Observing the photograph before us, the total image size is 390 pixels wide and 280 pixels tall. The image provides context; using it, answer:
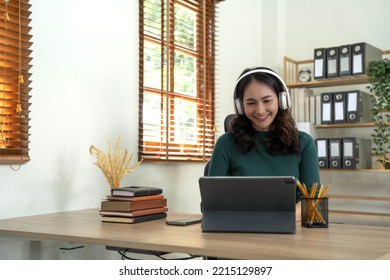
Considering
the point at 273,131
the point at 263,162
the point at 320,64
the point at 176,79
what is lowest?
the point at 263,162

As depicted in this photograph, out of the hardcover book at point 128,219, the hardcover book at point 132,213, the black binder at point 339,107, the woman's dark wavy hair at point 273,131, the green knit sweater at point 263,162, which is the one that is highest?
the black binder at point 339,107

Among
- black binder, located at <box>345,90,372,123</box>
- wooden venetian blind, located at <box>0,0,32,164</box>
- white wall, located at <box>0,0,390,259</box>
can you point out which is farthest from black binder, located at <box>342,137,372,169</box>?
wooden venetian blind, located at <box>0,0,32,164</box>

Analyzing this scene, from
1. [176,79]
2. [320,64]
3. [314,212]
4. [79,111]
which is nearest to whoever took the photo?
[314,212]

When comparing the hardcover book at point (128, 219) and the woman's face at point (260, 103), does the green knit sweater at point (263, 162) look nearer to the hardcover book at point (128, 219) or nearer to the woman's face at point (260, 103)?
the woman's face at point (260, 103)

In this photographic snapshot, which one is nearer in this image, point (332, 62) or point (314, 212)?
point (314, 212)

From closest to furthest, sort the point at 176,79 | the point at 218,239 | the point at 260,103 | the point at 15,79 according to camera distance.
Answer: the point at 218,239 → the point at 260,103 → the point at 15,79 → the point at 176,79

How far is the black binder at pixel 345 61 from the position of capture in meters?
3.88

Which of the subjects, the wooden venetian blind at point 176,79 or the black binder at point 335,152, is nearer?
the wooden venetian blind at point 176,79

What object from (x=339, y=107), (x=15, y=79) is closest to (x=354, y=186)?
(x=339, y=107)

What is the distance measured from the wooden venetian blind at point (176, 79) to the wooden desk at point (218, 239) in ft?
4.01

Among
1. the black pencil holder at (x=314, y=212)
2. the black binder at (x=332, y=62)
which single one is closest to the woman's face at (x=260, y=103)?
the black pencil holder at (x=314, y=212)

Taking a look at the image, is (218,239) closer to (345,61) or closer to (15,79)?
(15,79)

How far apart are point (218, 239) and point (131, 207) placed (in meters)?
0.60

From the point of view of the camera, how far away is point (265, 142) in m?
1.94
